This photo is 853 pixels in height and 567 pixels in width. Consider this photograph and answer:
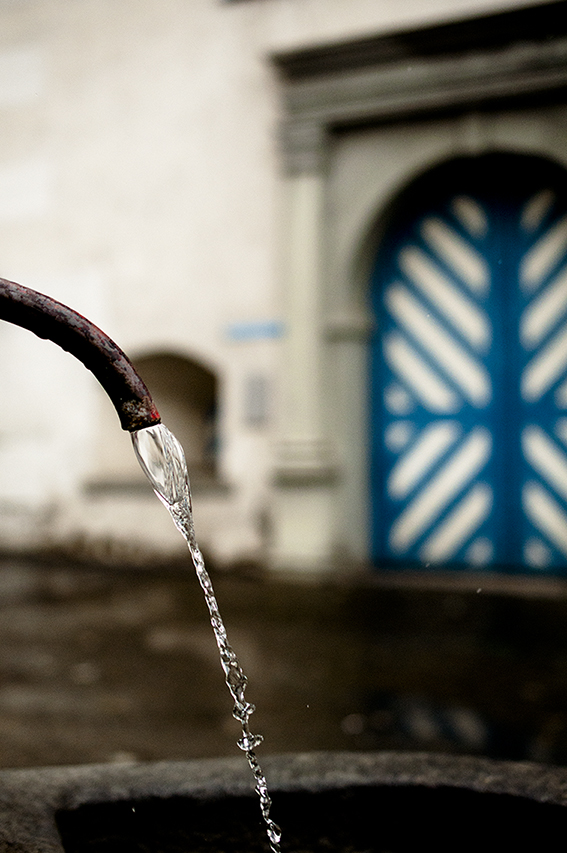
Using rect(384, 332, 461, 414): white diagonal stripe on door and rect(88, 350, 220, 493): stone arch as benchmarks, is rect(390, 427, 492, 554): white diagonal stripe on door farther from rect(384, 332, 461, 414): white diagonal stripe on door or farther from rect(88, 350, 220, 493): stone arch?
rect(88, 350, 220, 493): stone arch

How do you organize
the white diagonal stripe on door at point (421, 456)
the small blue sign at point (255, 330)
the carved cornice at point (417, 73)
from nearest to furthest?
the carved cornice at point (417, 73) → the white diagonal stripe on door at point (421, 456) → the small blue sign at point (255, 330)

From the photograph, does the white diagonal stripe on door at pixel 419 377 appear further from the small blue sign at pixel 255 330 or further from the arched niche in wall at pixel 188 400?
the arched niche in wall at pixel 188 400

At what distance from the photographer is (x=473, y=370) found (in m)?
5.93

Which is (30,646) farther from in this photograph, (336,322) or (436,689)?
(336,322)

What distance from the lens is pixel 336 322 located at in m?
5.93

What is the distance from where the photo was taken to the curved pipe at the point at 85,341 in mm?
667

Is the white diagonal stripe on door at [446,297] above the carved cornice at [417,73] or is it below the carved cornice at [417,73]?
below

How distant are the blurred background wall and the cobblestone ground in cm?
99

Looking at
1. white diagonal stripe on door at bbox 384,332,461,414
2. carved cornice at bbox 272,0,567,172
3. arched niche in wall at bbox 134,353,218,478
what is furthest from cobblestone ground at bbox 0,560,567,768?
carved cornice at bbox 272,0,567,172

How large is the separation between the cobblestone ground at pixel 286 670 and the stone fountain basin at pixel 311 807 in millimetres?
1595

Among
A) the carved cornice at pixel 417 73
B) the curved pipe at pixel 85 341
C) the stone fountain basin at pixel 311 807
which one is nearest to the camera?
the curved pipe at pixel 85 341

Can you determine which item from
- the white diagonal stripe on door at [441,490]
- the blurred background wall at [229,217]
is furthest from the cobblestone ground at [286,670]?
the blurred background wall at [229,217]

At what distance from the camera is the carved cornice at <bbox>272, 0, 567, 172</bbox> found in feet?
17.5

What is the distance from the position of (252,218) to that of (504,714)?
4.30 m
